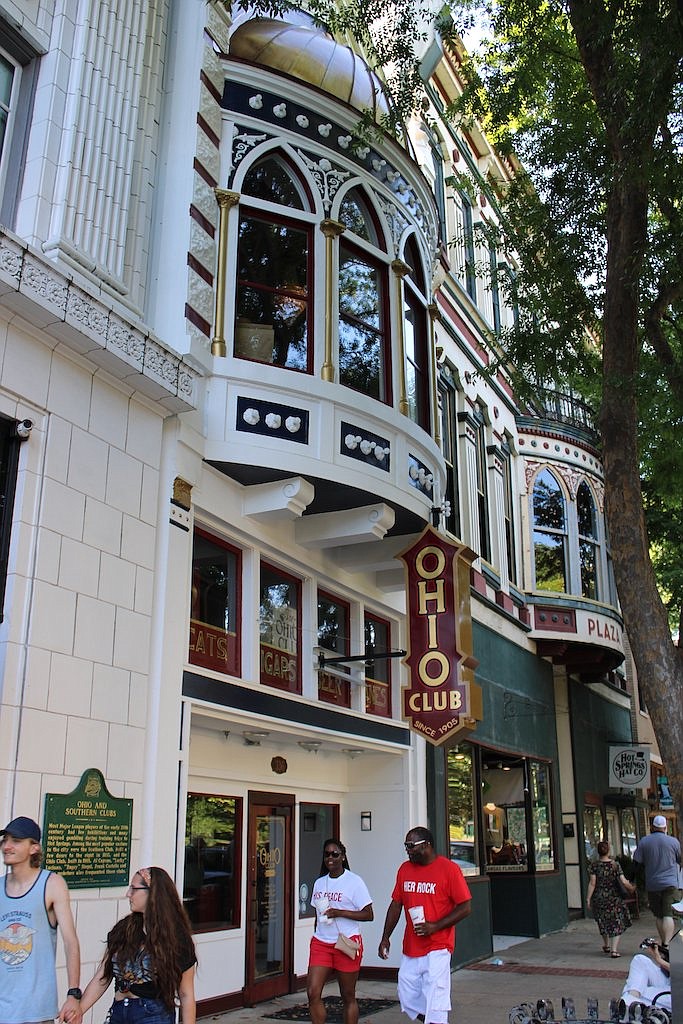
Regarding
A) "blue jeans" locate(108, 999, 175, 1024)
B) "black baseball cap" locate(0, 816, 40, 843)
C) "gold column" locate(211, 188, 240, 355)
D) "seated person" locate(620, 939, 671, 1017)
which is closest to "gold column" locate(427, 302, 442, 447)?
"gold column" locate(211, 188, 240, 355)

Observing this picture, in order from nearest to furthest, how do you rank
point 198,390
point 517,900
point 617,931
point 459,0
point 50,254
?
point 50,254
point 198,390
point 459,0
point 617,931
point 517,900

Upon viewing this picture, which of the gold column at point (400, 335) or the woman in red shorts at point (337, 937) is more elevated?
the gold column at point (400, 335)

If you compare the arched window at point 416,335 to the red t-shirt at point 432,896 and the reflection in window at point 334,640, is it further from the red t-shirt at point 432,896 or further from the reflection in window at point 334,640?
the red t-shirt at point 432,896

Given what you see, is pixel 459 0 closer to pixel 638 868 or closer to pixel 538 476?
pixel 538 476

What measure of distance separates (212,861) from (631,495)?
18.9 ft

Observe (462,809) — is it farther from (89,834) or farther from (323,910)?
(89,834)

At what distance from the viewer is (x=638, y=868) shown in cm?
2312

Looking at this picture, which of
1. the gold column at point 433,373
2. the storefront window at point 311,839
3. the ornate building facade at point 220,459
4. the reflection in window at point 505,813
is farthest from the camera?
the reflection in window at point 505,813

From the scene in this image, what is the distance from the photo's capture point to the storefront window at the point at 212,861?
10.1m

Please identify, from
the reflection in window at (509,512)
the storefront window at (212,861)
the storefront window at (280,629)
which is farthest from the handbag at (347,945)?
the reflection in window at (509,512)

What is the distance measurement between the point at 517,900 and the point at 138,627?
41.5 ft

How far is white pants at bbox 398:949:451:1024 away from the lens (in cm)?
739

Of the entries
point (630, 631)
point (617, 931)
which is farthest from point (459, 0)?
point (617, 931)

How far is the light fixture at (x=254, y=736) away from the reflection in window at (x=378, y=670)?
6.75 feet
